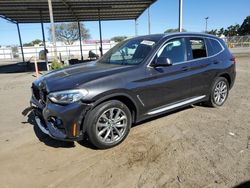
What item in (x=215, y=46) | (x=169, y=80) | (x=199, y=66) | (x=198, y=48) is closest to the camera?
(x=169, y=80)

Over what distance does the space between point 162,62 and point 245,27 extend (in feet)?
288

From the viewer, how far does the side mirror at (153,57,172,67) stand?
4.57 meters

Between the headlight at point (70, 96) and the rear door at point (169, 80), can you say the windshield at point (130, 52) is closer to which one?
the rear door at point (169, 80)

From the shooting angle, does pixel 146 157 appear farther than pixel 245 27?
No

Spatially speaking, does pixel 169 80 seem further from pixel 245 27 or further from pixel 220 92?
pixel 245 27

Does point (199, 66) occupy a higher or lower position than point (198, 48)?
lower

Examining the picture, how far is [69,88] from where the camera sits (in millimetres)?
3916

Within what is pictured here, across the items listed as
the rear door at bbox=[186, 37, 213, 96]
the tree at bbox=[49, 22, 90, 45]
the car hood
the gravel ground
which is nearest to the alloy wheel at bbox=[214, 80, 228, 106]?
the rear door at bbox=[186, 37, 213, 96]

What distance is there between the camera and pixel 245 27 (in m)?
81.6

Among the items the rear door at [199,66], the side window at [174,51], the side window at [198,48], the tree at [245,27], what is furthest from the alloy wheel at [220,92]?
the tree at [245,27]

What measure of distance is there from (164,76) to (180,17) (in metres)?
10.3

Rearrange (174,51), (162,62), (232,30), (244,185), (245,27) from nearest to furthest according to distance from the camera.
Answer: (244,185), (162,62), (174,51), (245,27), (232,30)

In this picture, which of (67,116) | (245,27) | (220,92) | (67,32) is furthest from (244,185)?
(245,27)

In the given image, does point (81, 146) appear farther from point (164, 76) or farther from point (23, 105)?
point (23, 105)
